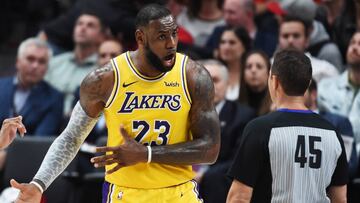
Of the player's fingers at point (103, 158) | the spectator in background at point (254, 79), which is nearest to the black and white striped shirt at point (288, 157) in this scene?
the player's fingers at point (103, 158)

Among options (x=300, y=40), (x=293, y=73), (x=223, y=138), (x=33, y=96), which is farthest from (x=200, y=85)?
(x=33, y=96)

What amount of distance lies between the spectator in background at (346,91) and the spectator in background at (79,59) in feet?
8.52

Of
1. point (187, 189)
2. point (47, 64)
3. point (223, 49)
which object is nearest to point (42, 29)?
point (47, 64)

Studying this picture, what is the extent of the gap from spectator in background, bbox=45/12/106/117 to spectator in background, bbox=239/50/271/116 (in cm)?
183

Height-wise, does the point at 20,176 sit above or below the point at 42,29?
below

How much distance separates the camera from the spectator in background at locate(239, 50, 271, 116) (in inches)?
315

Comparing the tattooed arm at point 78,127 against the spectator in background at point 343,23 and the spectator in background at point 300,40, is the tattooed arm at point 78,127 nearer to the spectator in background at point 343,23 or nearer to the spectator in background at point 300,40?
the spectator in background at point 300,40

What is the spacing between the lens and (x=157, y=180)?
5000 millimetres

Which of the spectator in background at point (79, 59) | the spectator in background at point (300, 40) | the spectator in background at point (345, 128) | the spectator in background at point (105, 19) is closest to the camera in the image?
the spectator in background at point (345, 128)

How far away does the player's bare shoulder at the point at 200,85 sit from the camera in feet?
16.4

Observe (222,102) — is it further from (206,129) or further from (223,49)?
(206,129)

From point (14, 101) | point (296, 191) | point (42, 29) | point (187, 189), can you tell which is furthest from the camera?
point (42, 29)

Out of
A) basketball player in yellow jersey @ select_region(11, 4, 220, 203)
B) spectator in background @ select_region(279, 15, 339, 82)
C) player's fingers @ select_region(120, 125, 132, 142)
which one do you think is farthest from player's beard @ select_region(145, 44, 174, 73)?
spectator in background @ select_region(279, 15, 339, 82)

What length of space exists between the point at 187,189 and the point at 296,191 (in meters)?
0.72
